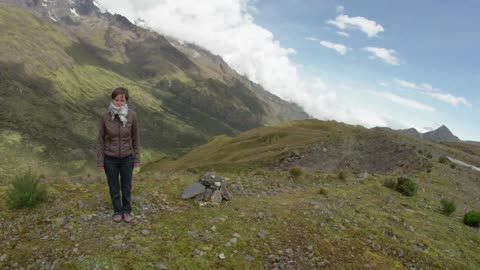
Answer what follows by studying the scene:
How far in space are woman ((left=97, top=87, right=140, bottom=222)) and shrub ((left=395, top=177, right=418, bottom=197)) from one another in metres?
16.3

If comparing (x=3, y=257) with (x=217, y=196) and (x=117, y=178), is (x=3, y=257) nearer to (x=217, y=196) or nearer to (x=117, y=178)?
(x=117, y=178)

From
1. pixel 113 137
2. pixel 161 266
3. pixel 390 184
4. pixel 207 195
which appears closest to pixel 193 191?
pixel 207 195

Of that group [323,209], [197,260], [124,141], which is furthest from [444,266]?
[124,141]

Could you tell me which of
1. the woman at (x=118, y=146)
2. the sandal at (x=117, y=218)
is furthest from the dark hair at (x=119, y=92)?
the sandal at (x=117, y=218)

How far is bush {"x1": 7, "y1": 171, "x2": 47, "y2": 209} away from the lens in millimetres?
10828

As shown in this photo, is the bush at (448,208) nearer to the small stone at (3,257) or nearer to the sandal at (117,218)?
the sandal at (117,218)

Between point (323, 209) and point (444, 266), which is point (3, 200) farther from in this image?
point (444, 266)

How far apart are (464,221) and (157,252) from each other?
15884 mm

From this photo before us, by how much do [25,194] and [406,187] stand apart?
19.5m

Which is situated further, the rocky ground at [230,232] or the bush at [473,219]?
the bush at [473,219]

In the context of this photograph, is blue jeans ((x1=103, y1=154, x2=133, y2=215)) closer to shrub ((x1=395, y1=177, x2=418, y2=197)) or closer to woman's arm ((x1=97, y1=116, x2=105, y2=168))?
woman's arm ((x1=97, y1=116, x2=105, y2=168))

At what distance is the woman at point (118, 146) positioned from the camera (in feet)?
33.2

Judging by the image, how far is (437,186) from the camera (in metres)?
23.8

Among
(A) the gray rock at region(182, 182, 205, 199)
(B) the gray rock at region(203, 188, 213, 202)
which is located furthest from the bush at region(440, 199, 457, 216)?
(A) the gray rock at region(182, 182, 205, 199)
